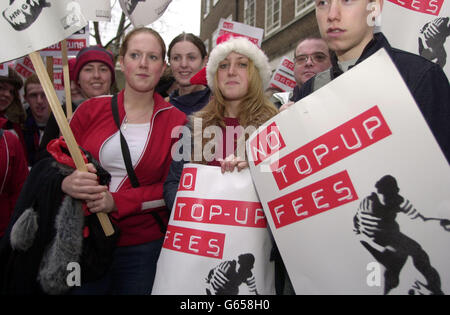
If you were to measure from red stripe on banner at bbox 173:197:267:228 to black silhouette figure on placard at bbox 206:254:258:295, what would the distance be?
0.47ft

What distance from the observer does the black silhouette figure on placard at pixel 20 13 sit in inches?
63.2

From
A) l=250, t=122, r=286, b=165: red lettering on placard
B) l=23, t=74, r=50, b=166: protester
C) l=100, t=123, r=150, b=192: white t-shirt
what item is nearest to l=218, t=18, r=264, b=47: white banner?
l=23, t=74, r=50, b=166: protester

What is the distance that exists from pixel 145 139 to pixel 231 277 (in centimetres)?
87

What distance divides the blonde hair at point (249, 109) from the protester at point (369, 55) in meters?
0.30

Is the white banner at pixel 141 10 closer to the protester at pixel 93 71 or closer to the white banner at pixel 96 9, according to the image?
the white banner at pixel 96 9

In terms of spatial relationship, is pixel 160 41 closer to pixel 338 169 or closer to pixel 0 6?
pixel 0 6

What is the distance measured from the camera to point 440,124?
1148 millimetres

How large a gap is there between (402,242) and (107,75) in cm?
246

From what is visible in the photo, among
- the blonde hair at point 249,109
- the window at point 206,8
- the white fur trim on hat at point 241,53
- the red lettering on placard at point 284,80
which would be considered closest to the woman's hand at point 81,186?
the blonde hair at point 249,109

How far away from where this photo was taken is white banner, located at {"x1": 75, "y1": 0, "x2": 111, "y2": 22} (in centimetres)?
275

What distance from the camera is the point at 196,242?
60.7 inches

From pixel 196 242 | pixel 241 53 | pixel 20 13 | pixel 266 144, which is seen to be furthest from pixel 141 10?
pixel 196 242

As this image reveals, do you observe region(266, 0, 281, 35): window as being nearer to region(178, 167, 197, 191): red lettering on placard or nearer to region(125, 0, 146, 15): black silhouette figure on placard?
region(125, 0, 146, 15): black silhouette figure on placard
